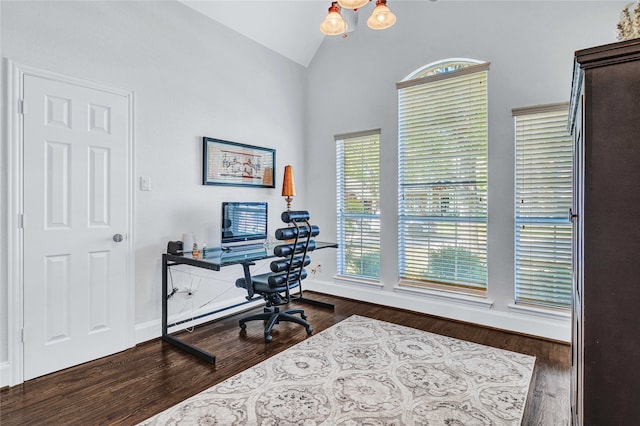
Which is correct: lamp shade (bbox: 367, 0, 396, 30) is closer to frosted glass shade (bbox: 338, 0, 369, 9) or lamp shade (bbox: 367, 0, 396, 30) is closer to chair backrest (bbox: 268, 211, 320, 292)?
frosted glass shade (bbox: 338, 0, 369, 9)

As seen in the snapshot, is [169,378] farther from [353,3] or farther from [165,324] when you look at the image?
[353,3]

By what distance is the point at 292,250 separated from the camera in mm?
2801

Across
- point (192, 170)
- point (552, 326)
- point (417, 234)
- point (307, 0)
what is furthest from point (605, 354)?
point (307, 0)

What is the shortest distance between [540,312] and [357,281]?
6.10 ft

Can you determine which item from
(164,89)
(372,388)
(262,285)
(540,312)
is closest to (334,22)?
(164,89)

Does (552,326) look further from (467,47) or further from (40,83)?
(40,83)

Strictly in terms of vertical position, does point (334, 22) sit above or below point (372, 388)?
above

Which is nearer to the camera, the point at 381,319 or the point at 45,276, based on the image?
the point at 45,276

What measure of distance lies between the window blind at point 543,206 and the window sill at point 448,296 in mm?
303

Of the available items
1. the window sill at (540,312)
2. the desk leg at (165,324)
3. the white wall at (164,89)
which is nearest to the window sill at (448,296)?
the window sill at (540,312)

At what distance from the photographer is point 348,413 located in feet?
6.17

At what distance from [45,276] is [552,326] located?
3.95 m

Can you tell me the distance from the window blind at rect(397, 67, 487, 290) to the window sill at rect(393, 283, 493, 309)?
0.32ft

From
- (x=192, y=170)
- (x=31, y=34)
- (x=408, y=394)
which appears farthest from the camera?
(x=192, y=170)
